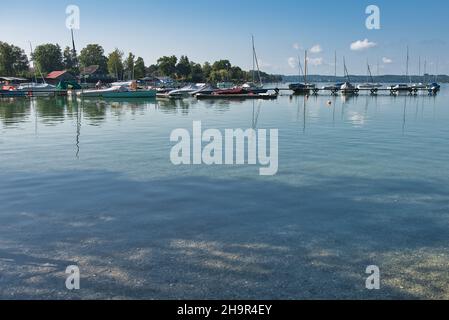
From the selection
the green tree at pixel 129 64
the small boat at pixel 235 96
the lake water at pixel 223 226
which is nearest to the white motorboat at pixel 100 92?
the small boat at pixel 235 96

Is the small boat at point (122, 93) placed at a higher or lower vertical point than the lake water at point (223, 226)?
higher

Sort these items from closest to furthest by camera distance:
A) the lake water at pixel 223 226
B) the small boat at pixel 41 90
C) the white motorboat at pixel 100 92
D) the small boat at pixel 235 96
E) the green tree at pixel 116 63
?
1. the lake water at pixel 223 226
2. the white motorboat at pixel 100 92
3. the small boat at pixel 235 96
4. the small boat at pixel 41 90
5. the green tree at pixel 116 63

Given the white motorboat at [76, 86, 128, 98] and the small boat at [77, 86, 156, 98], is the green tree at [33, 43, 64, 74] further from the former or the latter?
the small boat at [77, 86, 156, 98]

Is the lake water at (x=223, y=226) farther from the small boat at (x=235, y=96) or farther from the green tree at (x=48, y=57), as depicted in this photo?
the green tree at (x=48, y=57)

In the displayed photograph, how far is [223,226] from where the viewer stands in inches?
462

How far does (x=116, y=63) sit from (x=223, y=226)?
17905cm

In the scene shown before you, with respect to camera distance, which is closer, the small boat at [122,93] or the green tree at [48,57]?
the small boat at [122,93]

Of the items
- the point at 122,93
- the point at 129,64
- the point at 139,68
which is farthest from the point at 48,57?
the point at 122,93

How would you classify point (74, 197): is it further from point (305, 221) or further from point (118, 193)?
point (305, 221)

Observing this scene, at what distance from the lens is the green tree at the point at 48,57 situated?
7274 inches

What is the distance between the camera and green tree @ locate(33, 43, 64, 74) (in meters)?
185

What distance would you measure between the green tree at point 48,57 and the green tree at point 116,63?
2903cm
